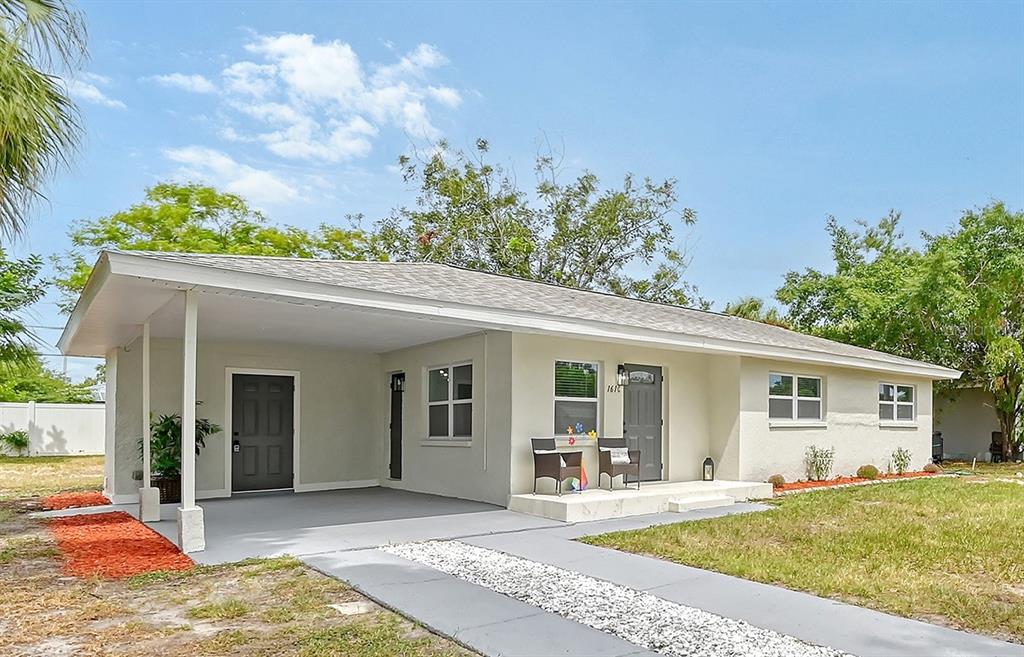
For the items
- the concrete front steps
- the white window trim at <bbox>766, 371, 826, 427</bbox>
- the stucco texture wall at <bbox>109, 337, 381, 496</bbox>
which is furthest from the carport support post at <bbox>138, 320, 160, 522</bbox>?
the white window trim at <bbox>766, 371, 826, 427</bbox>

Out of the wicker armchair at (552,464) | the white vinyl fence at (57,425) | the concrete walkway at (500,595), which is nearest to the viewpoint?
the concrete walkway at (500,595)

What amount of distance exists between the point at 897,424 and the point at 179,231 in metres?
24.7

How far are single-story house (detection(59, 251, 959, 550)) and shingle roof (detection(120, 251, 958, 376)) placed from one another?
7 cm

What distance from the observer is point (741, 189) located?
28.2 meters

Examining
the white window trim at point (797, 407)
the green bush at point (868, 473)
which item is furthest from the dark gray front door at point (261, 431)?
the green bush at point (868, 473)

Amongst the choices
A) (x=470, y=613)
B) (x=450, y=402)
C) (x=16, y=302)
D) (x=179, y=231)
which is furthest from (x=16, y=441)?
(x=470, y=613)

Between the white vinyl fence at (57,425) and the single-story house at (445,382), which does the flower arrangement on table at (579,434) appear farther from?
the white vinyl fence at (57,425)

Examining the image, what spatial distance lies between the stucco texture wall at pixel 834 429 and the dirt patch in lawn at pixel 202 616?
8.86 m

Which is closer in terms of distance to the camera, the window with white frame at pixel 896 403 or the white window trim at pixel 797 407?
the white window trim at pixel 797 407

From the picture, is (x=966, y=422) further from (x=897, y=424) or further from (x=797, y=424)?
(x=797, y=424)

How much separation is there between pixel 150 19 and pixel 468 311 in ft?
59.2

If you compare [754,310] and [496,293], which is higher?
[754,310]

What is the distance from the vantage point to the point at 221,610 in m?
4.98

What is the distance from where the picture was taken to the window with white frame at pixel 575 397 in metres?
10.6
